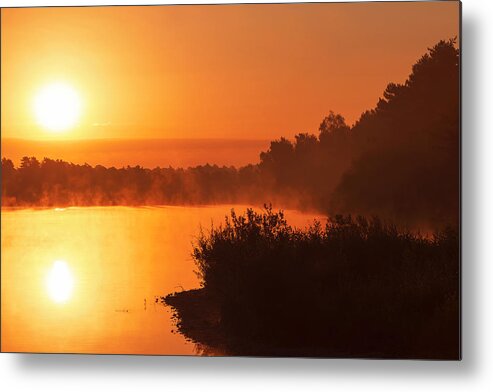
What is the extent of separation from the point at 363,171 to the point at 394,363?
83cm

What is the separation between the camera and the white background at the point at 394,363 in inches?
139

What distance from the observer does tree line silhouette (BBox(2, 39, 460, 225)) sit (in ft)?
11.5

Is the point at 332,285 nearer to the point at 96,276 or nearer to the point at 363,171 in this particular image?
the point at 363,171

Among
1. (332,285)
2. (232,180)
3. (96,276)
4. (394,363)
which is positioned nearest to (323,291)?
(332,285)

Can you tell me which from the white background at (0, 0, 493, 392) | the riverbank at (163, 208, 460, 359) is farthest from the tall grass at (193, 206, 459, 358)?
the white background at (0, 0, 493, 392)

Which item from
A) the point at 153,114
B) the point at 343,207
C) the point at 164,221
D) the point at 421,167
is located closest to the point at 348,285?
the point at 343,207

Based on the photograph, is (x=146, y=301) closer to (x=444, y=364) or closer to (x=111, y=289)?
(x=111, y=289)

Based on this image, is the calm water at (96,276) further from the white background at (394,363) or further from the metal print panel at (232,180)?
the white background at (394,363)

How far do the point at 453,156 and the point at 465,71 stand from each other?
0.37m

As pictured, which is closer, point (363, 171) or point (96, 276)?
point (363, 171)

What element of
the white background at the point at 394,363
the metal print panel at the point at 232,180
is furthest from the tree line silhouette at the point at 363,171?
the white background at the point at 394,363

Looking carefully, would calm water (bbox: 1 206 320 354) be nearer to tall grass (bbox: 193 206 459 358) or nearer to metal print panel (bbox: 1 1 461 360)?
metal print panel (bbox: 1 1 461 360)

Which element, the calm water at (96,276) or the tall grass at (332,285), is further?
the calm water at (96,276)

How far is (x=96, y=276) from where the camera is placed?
12.0 ft
